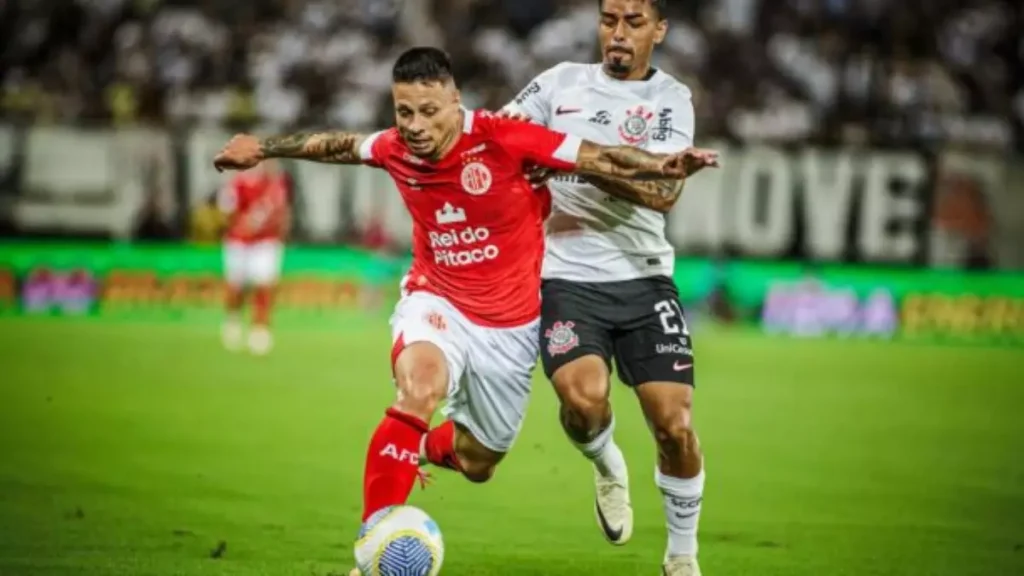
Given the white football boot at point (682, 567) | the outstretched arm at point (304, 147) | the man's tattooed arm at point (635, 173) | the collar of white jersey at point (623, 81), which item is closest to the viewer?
the man's tattooed arm at point (635, 173)

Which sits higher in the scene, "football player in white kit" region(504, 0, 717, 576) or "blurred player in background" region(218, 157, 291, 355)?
"football player in white kit" region(504, 0, 717, 576)

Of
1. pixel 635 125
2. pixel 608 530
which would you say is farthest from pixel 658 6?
pixel 608 530

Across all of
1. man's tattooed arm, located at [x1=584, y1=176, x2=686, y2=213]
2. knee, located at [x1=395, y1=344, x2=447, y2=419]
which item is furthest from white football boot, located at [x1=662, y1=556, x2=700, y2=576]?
man's tattooed arm, located at [x1=584, y1=176, x2=686, y2=213]

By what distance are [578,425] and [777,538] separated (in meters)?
1.64

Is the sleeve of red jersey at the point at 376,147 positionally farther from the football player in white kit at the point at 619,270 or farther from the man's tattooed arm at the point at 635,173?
the man's tattooed arm at the point at 635,173

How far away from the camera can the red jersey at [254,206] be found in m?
19.3

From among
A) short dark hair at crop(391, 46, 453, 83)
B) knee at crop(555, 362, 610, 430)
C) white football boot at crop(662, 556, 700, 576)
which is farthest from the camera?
knee at crop(555, 362, 610, 430)

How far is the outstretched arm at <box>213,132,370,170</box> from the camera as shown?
7.53 meters

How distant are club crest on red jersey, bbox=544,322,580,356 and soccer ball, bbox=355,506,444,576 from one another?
157 centimetres

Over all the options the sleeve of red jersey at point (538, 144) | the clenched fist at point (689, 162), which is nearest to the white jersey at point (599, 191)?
the sleeve of red jersey at point (538, 144)

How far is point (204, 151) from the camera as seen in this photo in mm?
22156

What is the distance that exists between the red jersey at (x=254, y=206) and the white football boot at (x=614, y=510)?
11.5 meters

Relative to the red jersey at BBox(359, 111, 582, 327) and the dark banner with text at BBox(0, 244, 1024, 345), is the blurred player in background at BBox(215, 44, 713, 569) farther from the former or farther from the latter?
the dark banner with text at BBox(0, 244, 1024, 345)

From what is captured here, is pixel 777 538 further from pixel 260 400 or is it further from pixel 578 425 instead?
pixel 260 400
